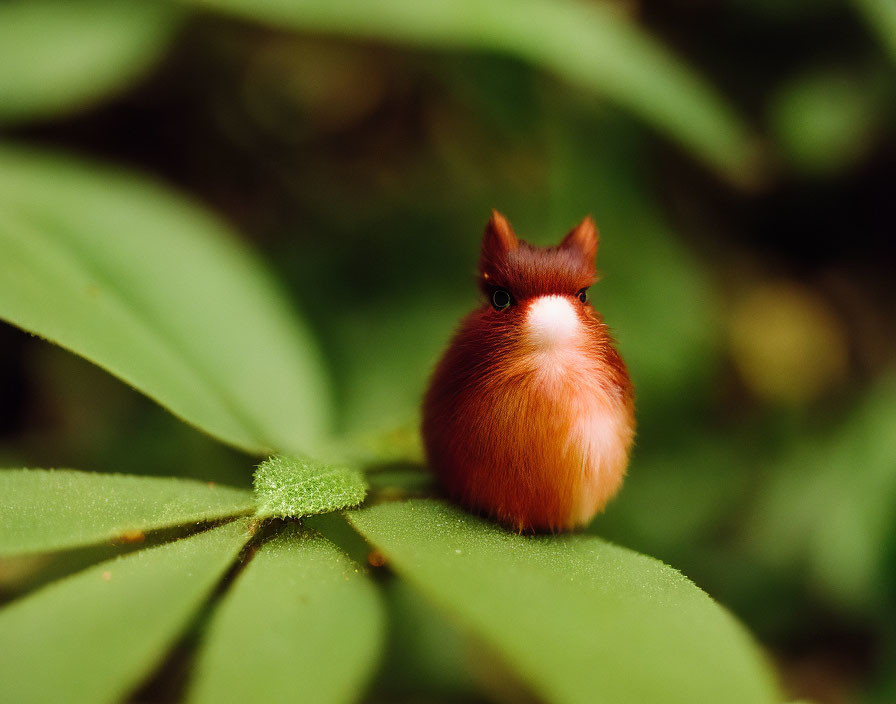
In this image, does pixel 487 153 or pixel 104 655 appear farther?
pixel 487 153

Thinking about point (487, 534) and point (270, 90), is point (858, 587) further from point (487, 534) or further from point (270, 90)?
point (270, 90)

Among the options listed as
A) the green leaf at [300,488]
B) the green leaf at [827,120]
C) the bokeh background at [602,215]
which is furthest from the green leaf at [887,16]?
the green leaf at [300,488]

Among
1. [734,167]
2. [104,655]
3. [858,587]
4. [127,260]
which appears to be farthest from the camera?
[734,167]

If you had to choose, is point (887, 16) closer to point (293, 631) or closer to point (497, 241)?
point (497, 241)

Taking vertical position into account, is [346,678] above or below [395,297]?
below

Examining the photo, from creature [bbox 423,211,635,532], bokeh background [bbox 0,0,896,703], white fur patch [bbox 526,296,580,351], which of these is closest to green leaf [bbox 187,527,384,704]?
creature [bbox 423,211,635,532]

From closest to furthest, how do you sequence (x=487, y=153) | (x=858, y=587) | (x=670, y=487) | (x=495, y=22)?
(x=858, y=587), (x=495, y=22), (x=670, y=487), (x=487, y=153)

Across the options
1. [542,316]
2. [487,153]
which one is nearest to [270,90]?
[487,153]
